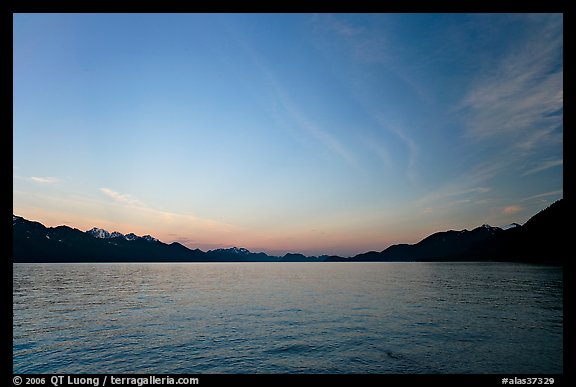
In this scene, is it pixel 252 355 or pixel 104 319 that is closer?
pixel 252 355
